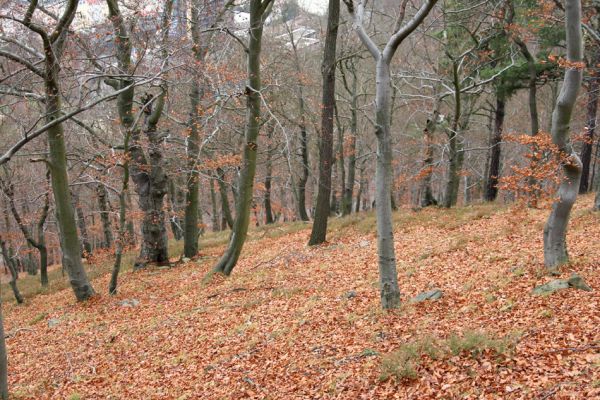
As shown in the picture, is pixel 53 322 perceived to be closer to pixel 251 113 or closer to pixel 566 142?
pixel 251 113

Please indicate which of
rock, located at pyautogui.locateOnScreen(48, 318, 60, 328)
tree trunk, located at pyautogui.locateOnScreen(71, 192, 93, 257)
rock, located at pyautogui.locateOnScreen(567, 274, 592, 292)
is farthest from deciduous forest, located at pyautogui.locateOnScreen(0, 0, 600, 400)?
tree trunk, located at pyautogui.locateOnScreen(71, 192, 93, 257)

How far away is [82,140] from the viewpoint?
1494cm

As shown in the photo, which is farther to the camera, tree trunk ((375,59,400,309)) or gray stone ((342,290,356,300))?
gray stone ((342,290,356,300))

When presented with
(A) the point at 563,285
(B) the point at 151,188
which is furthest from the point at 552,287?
(B) the point at 151,188

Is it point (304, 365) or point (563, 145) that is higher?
point (563, 145)

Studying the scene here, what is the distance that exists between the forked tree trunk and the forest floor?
376 mm

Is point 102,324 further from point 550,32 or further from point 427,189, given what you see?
point 550,32

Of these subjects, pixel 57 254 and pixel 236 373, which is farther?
pixel 57 254

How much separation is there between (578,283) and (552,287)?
0.32 m

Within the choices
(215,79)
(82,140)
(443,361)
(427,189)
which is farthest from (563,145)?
(82,140)

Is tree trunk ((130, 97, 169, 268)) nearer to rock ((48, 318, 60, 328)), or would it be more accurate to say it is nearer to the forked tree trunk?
rock ((48, 318, 60, 328))

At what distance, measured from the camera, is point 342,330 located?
674 cm

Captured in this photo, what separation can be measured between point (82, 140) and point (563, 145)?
1396 cm

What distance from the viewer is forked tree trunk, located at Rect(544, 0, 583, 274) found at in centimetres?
577
